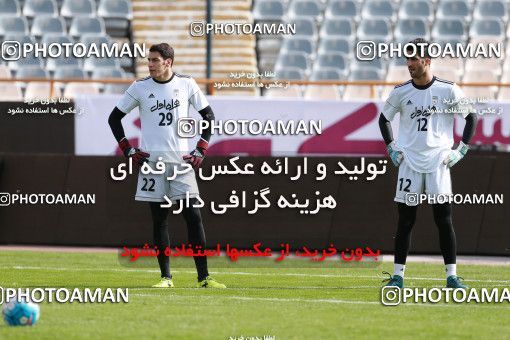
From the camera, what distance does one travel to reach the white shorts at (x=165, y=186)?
457 inches

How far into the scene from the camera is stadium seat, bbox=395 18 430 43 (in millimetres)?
26141

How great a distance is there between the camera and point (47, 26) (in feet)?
85.5

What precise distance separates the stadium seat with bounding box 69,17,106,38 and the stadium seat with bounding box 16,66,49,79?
1357 millimetres

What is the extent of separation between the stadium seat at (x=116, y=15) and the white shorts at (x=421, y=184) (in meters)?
16.1

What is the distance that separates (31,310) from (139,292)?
9.06 ft

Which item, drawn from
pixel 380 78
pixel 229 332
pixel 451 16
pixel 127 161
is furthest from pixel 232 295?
pixel 451 16

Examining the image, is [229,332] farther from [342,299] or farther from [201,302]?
[342,299]

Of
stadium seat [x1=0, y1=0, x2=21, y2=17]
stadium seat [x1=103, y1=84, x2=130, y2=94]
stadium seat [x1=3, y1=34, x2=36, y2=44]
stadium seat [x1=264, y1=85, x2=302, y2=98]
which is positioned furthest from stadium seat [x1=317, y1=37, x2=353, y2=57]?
stadium seat [x1=0, y1=0, x2=21, y2=17]

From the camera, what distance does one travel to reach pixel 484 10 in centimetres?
2675

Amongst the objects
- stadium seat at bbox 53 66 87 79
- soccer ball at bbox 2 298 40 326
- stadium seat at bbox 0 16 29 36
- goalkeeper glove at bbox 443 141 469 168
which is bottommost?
soccer ball at bbox 2 298 40 326

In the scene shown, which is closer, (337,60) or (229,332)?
(229,332)

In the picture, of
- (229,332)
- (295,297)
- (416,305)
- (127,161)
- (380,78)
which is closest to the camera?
(229,332)

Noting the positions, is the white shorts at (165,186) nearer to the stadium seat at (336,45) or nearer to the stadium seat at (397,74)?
the stadium seat at (397,74)

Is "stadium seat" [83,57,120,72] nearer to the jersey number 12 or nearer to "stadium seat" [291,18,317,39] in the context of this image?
"stadium seat" [291,18,317,39]
